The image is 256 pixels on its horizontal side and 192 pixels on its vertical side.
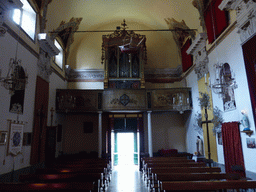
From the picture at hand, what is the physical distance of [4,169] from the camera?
6.49 meters

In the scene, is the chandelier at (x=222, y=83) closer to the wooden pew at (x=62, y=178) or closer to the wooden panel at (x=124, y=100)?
the wooden pew at (x=62, y=178)

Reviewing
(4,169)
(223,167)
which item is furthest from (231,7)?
(4,169)

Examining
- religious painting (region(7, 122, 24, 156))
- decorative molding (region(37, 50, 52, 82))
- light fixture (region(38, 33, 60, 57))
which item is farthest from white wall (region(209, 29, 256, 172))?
decorative molding (region(37, 50, 52, 82))

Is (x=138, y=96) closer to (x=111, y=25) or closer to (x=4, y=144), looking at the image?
(x=111, y=25)

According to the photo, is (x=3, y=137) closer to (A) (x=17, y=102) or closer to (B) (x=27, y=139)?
(A) (x=17, y=102)

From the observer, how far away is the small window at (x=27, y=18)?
781 cm

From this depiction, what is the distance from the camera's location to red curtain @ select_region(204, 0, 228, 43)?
8.33m

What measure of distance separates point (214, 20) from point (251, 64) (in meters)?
3.62

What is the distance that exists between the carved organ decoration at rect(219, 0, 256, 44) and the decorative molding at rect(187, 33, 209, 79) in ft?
9.10

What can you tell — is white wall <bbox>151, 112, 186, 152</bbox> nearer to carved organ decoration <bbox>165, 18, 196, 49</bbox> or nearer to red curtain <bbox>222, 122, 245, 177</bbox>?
carved organ decoration <bbox>165, 18, 196, 49</bbox>

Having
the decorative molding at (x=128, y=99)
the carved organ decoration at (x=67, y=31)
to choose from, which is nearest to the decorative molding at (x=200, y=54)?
the decorative molding at (x=128, y=99)

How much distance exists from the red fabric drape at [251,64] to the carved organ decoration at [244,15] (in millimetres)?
266

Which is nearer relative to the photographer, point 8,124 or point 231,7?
point 8,124

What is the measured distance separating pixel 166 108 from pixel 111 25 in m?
7.83
